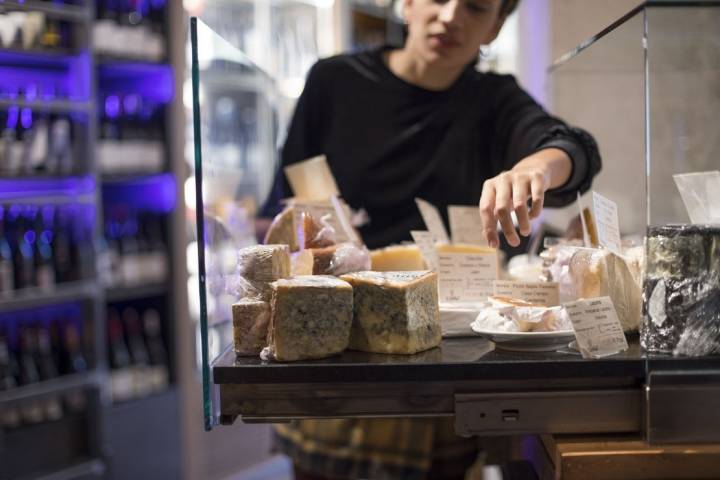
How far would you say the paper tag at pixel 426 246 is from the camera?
1463 mm

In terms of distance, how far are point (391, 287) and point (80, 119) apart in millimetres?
2808

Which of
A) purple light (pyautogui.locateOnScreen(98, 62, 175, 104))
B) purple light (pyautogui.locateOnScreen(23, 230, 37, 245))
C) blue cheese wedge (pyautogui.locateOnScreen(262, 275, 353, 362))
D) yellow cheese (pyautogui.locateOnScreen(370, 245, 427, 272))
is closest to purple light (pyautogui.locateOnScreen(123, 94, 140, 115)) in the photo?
purple light (pyautogui.locateOnScreen(98, 62, 175, 104))

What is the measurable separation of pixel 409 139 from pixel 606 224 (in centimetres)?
92

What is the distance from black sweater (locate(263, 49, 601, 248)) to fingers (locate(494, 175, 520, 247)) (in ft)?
2.03

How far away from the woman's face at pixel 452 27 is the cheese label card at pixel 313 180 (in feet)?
1.30

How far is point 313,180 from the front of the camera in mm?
1771

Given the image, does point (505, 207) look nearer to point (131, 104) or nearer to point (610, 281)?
point (610, 281)

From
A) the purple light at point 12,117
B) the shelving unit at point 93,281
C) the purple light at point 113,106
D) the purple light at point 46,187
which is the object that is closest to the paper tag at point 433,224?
the shelving unit at point 93,281

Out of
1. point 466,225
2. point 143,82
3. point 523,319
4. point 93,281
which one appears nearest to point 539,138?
point 466,225

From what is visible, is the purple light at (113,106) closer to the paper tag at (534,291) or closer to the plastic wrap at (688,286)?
the paper tag at (534,291)

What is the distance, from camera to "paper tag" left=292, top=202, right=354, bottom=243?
148 cm

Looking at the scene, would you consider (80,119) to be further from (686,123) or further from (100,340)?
(686,123)

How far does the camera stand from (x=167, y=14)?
13.0 ft

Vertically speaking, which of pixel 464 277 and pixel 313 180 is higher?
pixel 313 180
